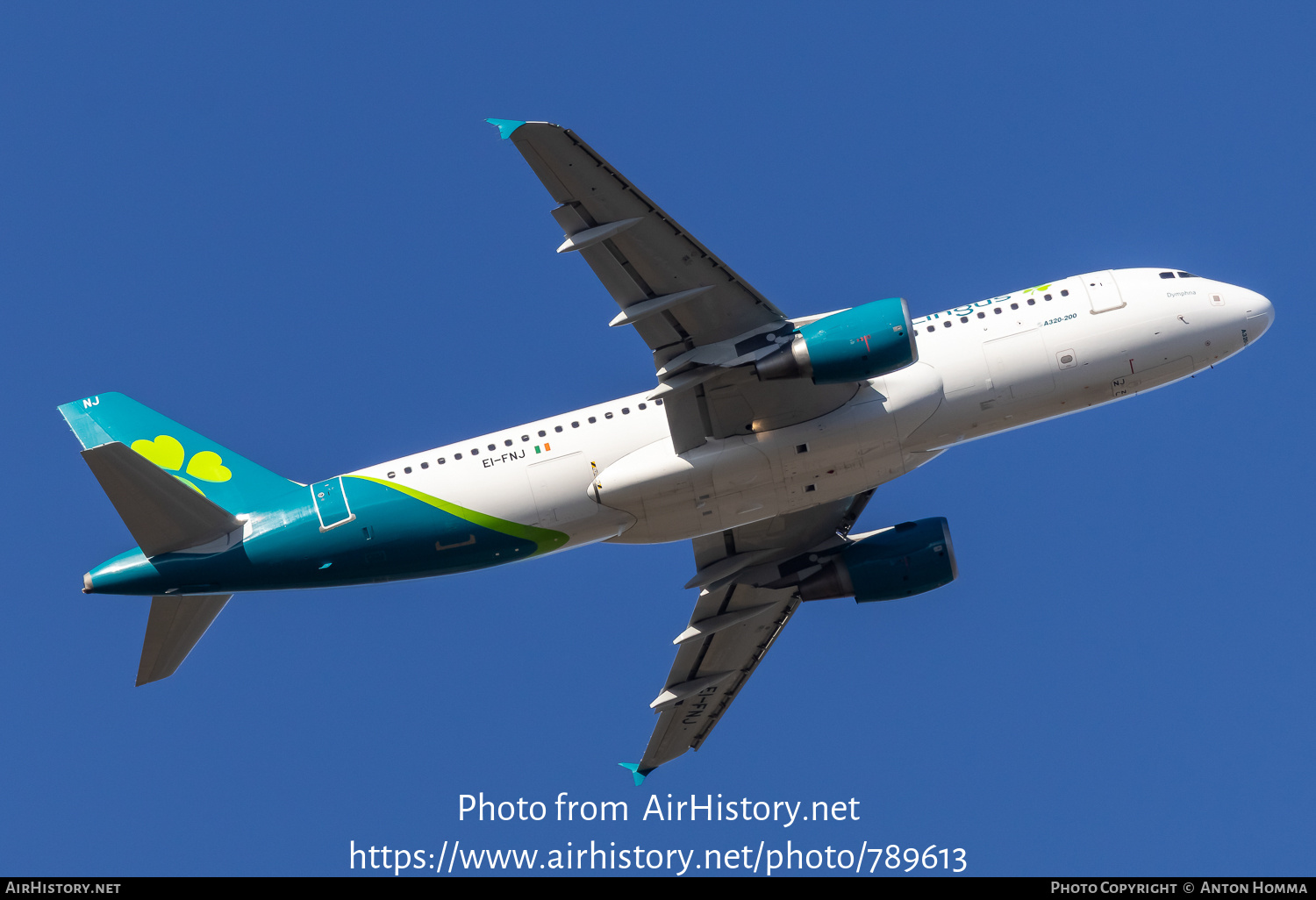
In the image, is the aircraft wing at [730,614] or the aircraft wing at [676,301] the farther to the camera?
the aircraft wing at [730,614]

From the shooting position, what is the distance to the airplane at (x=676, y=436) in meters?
32.8

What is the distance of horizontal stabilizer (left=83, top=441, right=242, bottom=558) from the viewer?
32.0 m

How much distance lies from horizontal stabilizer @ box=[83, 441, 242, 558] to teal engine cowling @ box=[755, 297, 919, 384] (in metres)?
14.3

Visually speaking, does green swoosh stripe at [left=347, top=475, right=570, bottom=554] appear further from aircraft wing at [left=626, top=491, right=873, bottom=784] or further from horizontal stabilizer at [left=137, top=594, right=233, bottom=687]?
aircraft wing at [left=626, top=491, right=873, bottom=784]

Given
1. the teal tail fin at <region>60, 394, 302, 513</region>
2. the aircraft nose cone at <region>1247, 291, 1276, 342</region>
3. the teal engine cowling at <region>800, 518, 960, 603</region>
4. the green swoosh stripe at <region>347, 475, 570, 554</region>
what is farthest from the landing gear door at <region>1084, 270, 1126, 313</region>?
the teal tail fin at <region>60, 394, 302, 513</region>

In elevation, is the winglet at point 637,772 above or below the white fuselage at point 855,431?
below

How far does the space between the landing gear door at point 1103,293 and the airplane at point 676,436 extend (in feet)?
0.18

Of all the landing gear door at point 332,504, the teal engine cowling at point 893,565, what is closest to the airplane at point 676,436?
the landing gear door at point 332,504

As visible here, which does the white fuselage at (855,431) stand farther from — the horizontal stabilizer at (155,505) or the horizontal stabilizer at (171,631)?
the horizontal stabilizer at (171,631)

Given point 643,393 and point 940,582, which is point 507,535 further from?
point 940,582

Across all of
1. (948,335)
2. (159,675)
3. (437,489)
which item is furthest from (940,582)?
(159,675)

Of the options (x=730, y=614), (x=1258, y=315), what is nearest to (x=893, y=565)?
(x=730, y=614)

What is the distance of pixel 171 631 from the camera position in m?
36.2
